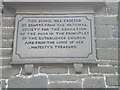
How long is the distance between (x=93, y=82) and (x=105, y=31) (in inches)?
18.5

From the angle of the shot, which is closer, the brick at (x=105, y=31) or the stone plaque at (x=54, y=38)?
the stone plaque at (x=54, y=38)

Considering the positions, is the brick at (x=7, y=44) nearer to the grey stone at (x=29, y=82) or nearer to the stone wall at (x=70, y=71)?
the stone wall at (x=70, y=71)

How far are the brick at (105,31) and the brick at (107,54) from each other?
0.42 feet

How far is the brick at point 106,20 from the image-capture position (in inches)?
97.0

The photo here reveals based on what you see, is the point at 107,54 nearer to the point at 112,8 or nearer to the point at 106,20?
the point at 106,20

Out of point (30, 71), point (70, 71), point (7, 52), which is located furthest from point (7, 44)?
point (70, 71)

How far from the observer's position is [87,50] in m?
2.32

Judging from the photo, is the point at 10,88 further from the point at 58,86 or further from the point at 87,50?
the point at 87,50

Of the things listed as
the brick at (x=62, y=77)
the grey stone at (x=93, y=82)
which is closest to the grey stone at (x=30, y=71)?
the brick at (x=62, y=77)

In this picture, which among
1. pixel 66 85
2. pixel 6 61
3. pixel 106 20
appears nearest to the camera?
pixel 66 85

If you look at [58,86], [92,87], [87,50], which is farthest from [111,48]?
[58,86]

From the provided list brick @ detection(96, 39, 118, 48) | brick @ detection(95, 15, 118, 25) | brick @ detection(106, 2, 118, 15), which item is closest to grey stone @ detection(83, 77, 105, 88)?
brick @ detection(96, 39, 118, 48)

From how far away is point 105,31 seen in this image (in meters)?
2.43

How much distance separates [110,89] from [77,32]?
0.54m
